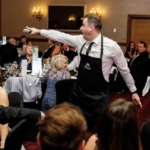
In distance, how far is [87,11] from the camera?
11.3 meters

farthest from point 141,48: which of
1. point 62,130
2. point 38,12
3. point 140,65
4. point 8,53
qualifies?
point 62,130

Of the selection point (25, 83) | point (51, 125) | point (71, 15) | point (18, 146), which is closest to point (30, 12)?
point (71, 15)

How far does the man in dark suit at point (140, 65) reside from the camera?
746 cm

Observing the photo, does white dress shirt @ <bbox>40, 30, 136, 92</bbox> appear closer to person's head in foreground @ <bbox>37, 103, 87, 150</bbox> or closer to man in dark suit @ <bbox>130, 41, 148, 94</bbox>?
person's head in foreground @ <bbox>37, 103, 87, 150</bbox>

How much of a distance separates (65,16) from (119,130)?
10.2 meters

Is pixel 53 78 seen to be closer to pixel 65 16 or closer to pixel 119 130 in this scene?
pixel 119 130

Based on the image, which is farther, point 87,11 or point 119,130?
point 87,11

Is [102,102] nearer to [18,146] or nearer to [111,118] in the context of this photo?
[18,146]

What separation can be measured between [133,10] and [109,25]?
37.0 inches

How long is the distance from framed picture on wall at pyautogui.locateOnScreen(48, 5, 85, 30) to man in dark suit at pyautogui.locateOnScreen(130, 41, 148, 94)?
416cm

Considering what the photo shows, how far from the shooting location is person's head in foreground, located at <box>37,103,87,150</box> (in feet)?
3.97

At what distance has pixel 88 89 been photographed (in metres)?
3.32

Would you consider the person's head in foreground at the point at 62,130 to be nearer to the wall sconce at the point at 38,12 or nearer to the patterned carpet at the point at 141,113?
the patterned carpet at the point at 141,113

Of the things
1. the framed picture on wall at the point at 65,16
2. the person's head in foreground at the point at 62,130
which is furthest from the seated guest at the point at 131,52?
the person's head in foreground at the point at 62,130
